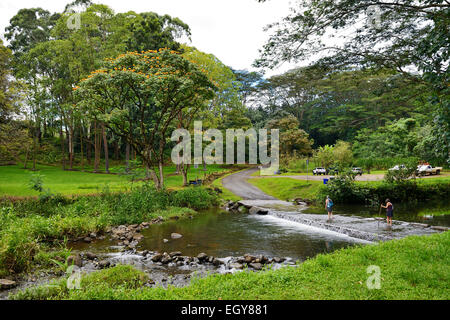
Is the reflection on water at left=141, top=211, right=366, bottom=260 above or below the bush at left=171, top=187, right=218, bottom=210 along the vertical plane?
below

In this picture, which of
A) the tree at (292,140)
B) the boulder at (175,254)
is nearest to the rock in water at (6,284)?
the boulder at (175,254)

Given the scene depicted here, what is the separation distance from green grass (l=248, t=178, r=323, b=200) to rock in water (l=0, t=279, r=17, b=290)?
21.5 meters

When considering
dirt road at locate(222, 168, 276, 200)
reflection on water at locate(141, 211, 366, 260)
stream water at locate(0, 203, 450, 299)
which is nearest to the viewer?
stream water at locate(0, 203, 450, 299)

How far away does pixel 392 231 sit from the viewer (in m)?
13.7

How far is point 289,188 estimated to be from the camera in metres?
28.8

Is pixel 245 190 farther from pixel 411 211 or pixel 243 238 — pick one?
pixel 243 238

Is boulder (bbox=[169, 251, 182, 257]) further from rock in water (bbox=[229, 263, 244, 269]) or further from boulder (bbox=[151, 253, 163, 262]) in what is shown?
rock in water (bbox=[229, 263, 244, 269])

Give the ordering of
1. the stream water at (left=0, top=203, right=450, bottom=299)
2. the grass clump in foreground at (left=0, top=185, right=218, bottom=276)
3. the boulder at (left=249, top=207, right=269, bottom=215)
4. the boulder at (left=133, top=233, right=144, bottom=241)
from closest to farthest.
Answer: the grass clump in foreground at (left=0, top=185, right=218, bottom=276) → the stream water at (left=0, top=203, right=450, bottom=299) → the boulder at (left=133, top=233, right=144, bottom=241) → the boulder at (left=249, top=207, right=269, bottom=215)

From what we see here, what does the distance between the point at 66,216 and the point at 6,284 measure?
7102mm

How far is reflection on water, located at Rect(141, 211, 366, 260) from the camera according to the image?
11.7 m

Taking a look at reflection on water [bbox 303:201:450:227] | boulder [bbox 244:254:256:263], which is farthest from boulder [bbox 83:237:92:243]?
reflection on water [bbox 303:201:450:227]

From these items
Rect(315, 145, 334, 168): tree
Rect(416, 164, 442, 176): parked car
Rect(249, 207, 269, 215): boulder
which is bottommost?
Rect(249, 207, 269, 215): boulder
